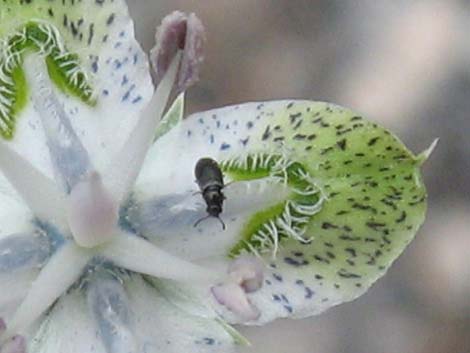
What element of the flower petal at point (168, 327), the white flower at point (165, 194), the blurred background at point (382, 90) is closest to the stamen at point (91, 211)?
the white flower at point (165, 194)

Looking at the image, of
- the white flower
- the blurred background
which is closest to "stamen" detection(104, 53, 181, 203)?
the white flower

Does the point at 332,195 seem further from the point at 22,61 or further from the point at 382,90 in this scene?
the point at 382,90

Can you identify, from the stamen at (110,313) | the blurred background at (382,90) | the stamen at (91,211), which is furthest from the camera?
the blurred background at (382,90)

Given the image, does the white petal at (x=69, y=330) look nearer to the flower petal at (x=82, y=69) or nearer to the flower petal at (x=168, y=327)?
the flower petal at (x=168, y=327)

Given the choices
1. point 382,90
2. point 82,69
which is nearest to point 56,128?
point 82,69

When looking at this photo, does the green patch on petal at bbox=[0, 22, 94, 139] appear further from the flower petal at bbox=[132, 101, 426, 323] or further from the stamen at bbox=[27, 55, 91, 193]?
the flower petal at bbox=[132, 101, 426, 323]

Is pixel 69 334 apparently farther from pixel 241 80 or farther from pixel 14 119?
pixel 241 80
